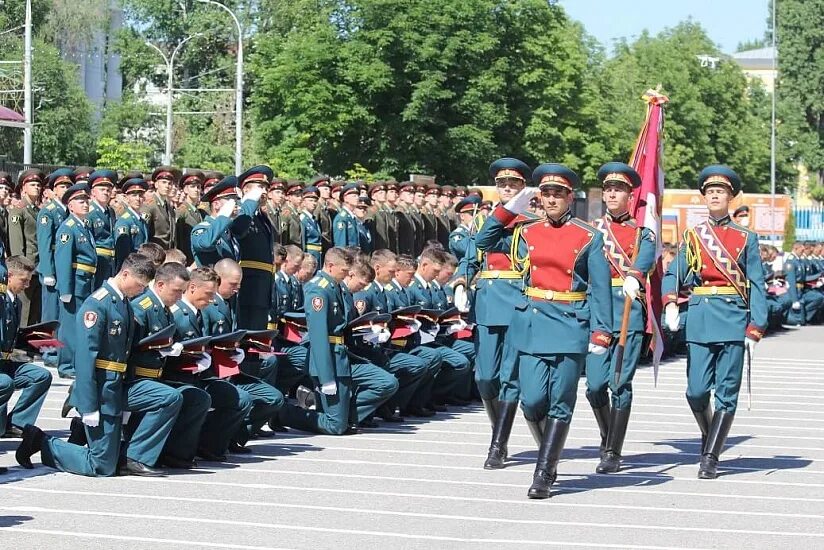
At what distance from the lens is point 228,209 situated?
42.8 ft

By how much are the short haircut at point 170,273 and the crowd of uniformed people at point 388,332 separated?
1 centimetres

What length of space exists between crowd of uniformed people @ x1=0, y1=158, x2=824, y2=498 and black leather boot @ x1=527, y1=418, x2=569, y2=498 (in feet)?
0.05

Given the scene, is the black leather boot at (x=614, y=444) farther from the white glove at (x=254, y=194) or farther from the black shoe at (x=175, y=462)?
the white glove at (x=254, y=194)

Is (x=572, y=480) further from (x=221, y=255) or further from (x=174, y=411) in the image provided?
(x=221, y=255)

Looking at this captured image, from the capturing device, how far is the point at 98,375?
10.8 metres

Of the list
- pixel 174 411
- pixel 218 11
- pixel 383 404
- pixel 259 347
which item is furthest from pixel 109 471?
pixel 218 11

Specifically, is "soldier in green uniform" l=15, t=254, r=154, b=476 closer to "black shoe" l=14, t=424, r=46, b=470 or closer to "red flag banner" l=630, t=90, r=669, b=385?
"black shoe" l=14, t=424, r=46, b=470

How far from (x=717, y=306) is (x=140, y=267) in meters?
3.90

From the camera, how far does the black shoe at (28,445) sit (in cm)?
1112

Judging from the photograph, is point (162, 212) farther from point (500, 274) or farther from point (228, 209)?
point (500, 274)

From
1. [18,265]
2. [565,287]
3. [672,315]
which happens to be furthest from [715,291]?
[18,265]

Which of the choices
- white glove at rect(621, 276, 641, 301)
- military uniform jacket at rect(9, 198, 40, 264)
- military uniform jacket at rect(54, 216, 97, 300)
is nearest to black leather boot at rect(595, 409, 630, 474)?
white glove at rect(621, 276, 641, 301)

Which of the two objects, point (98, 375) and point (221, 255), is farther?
point (221, 255)

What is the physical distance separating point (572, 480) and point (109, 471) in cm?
304
